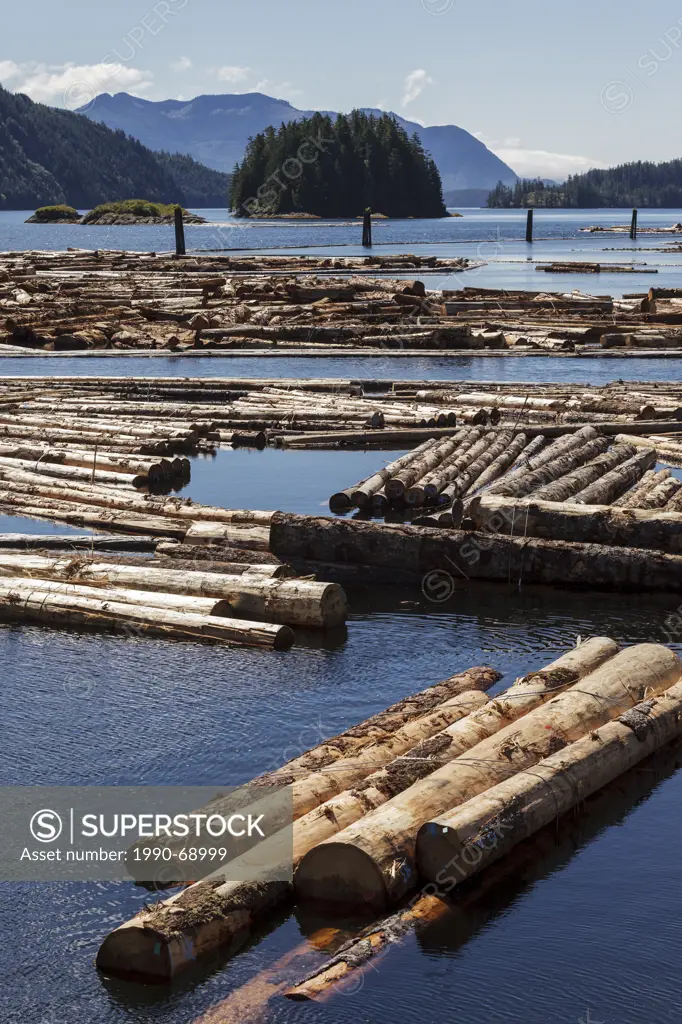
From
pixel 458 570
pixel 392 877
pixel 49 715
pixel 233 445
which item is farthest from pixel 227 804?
pixel 233 445

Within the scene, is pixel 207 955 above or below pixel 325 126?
below

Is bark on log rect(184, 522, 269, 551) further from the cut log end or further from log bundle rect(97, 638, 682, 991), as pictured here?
the cut log end

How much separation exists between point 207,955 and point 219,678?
511 centimetres

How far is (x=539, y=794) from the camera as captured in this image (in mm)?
9609

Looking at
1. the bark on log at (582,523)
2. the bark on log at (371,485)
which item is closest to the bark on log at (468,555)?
the bark on log at (582,523)

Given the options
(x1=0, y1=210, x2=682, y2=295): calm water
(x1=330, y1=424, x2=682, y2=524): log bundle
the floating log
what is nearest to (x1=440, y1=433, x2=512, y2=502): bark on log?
(x1=330, y1=424, x2=682, y2=524): log bundle

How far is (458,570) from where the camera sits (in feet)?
54.0

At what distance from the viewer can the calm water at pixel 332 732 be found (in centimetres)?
816

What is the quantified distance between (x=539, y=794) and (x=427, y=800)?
1021 millimetres

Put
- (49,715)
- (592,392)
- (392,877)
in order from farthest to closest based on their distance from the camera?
1. (592,392)
2. (49,715)
3. (392,877)

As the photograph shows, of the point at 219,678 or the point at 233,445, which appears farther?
the point at 233,445

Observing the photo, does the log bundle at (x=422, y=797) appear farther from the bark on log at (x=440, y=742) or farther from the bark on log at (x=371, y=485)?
the bark on log at (x=371, y=485)

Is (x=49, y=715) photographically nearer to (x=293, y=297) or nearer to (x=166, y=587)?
(x=166, y=587)

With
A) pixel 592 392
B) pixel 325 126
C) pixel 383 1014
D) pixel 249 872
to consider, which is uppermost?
pixel 325 126
